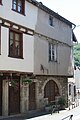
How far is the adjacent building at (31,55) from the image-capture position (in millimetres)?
19719

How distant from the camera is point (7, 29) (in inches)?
762

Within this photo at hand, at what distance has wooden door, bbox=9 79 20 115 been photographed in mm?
21148

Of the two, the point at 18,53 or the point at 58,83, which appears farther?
the point at 58,83

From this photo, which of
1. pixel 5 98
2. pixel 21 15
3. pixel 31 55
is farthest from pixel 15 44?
pixel 5 98

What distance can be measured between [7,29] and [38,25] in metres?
4.69

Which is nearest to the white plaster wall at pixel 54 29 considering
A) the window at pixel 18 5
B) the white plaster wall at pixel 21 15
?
the white plaster wall at pixel 21 15

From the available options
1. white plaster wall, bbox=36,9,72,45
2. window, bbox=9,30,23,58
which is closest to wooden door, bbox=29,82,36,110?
window, bbox=9,30,23,58

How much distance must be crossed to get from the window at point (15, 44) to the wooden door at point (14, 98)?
198 cm

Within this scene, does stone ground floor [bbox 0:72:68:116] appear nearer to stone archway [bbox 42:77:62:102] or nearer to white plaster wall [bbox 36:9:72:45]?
stone archway [bbox 42:77:62:102]

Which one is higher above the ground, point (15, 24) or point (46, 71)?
point (15, 24)

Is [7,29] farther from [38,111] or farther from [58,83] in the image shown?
[58,83]

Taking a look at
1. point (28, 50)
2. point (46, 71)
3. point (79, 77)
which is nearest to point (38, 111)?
point (46, 71)

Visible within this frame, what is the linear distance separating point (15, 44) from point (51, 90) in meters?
8.14

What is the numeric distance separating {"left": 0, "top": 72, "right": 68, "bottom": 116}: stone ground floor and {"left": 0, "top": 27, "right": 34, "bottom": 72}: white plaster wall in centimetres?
51
